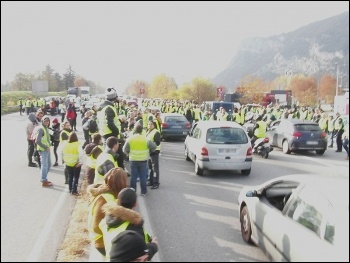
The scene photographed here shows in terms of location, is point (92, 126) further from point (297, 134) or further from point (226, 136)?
point (297, 134)

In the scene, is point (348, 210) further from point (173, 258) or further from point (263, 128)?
point (263, 128)

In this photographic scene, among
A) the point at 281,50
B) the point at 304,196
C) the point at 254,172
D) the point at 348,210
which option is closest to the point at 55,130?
the point at 254,172

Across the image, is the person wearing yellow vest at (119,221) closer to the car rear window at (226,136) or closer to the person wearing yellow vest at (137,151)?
the person wearing yellow vest at (137,151)

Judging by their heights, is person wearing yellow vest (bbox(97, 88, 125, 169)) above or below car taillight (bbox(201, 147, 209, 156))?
above

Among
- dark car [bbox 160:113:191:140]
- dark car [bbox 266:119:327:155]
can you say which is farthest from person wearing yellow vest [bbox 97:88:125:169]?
dark car [bbox 160:113:191:140]

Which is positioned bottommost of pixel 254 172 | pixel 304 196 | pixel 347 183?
pixel 254 172

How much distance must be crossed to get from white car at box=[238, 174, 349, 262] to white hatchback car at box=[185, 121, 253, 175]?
15.2 feet

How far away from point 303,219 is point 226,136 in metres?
6.56

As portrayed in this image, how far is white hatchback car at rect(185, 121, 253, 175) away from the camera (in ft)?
33.8

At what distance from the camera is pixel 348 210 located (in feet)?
10.3

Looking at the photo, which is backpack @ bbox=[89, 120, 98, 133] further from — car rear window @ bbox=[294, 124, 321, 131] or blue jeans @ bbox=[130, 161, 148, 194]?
car rear window @ bbox=[294, 124, 321, 131]

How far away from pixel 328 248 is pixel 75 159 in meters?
6.41

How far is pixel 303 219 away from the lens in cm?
402

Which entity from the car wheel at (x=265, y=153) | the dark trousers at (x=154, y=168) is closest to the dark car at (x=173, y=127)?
the car wheel at (x=265, y=153)
